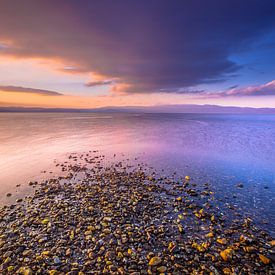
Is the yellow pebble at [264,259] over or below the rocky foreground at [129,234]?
over

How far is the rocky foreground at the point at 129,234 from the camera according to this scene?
6195 millimetres

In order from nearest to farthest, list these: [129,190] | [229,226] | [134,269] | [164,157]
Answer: [134,269]
[229,226]
[129,190]
[164,157]

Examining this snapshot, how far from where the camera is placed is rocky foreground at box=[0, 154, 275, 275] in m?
6.20

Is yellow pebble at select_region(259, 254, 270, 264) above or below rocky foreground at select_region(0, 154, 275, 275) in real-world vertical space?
above

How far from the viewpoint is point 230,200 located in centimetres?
1122

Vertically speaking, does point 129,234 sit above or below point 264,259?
below

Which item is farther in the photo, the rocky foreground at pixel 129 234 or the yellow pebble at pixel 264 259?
the yellow pebble at pixel 264 259

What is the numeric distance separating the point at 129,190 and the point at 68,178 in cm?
603

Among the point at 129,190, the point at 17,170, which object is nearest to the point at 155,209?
the point at 129,190

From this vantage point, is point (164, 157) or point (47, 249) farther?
point (164, 157)

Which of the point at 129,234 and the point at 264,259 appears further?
the point at 129,234

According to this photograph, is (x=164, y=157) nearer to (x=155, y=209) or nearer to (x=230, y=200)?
(x=230, y=200)

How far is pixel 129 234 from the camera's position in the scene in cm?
769

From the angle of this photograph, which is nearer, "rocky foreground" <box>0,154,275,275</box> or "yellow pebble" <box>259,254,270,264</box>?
"rocky foreground" <box>0,154,275,275</box>
